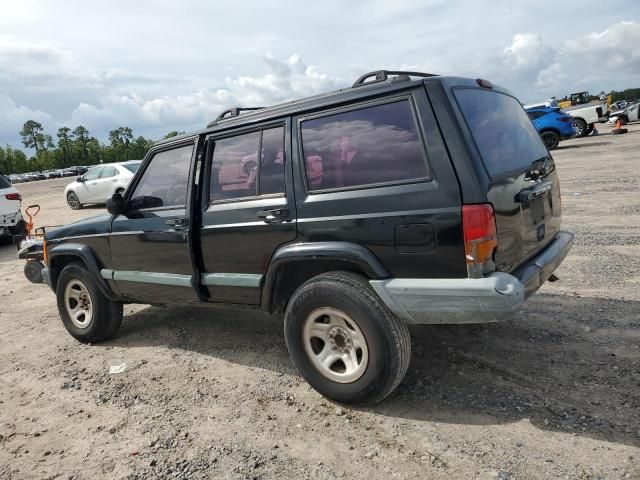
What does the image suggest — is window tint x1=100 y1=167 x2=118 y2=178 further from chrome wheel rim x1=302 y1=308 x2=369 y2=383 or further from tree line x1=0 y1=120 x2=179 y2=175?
tree line x1=0 y1=120 x2=179 y2=175

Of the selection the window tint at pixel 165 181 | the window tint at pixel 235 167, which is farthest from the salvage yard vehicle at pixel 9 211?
the window tint at pixel 235 167

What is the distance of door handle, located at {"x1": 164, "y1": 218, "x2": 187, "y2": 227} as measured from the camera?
379 cm

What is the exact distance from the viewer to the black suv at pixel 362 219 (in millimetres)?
2676

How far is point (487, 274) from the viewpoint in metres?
2.65

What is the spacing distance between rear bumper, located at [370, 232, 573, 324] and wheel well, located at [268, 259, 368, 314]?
396mm

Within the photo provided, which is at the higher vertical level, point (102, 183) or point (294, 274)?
point (102, 183)

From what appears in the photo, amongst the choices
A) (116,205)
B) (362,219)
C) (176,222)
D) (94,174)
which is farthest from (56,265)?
(94,174)

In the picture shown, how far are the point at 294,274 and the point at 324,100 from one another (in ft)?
3.98

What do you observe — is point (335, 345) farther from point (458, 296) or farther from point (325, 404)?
point (458, 296)

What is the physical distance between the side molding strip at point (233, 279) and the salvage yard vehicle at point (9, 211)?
29.0 feet

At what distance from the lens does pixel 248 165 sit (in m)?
3.57

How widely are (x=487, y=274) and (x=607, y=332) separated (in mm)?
1873

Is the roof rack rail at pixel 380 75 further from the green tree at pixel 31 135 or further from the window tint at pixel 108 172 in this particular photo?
the green tree at pixel 31 135

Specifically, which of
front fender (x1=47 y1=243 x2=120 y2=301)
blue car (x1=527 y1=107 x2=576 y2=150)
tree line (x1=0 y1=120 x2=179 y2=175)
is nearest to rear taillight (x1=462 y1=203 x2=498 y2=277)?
front fender (x1=47 y1=243 x2=120 y2=301)
